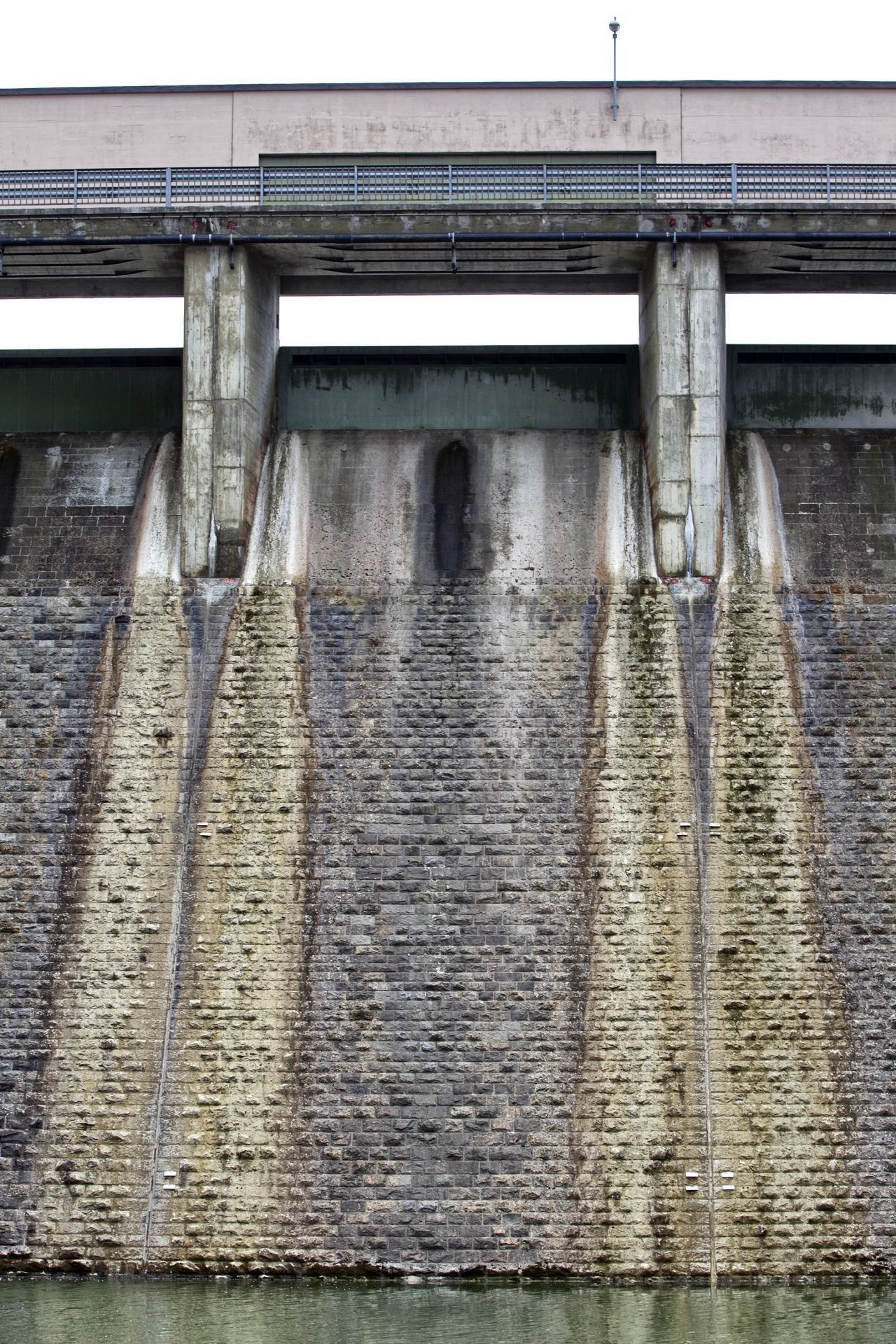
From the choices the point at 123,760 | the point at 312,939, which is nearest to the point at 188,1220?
the point at 312,939

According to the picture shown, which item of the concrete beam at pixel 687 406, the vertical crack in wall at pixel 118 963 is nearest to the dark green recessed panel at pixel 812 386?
the concrete beam at pixel 687 406

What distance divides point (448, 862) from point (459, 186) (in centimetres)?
855

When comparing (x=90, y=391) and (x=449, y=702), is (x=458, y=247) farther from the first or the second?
(x=449, y=702)

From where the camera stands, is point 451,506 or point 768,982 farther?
point 451,506

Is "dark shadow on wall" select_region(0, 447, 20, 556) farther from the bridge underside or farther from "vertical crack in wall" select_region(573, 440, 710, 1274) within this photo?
"vertical crack in wall" select_region(573, 440, 710, 1274)

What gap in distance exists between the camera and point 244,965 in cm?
1620

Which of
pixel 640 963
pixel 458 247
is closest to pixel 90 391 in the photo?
pixel 458 247

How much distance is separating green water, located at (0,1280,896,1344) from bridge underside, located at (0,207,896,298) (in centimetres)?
1185

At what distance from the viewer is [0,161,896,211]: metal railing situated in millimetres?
19750

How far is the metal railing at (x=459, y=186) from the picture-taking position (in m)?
19.8

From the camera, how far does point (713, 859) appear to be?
16.8 m

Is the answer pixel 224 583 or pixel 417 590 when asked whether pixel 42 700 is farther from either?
pixel 417 590

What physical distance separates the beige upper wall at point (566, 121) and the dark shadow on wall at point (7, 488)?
4286 mm

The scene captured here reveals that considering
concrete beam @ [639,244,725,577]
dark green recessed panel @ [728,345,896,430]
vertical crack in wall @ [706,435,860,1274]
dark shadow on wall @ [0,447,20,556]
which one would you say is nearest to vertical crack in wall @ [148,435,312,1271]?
dark shadow on wall @ [0,447,20,556]
